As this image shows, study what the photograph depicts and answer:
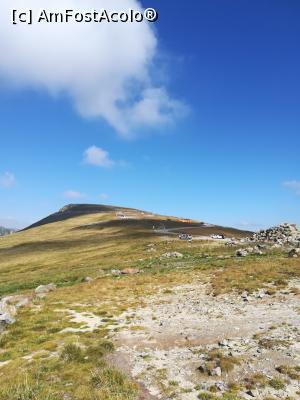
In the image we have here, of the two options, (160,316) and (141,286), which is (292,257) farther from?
(160,316)

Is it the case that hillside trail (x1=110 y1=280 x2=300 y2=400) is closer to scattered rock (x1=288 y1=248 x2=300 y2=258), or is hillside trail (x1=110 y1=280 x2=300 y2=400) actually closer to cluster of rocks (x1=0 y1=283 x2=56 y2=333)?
cluster of rocks (x1=0 y1=283 x2=56 y2=333)

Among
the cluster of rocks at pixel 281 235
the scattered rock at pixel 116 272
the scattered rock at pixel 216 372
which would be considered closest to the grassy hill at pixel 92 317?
the scattered rock at pixel 116 272

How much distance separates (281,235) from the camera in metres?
81.2

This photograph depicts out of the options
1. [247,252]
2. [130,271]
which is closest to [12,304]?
[130,271]

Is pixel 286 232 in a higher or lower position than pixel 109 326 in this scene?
higher

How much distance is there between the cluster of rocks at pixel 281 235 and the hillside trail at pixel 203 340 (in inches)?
1514

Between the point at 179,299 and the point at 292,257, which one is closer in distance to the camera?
the point at 179,299

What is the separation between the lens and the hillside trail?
2014cm

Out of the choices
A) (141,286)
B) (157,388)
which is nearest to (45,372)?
(157,388)

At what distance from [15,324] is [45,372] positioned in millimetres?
12292

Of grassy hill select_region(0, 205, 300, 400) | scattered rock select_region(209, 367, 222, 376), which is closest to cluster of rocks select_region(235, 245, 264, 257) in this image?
grassy hill select_region(0, 205, 300, 400)

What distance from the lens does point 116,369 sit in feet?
73.1

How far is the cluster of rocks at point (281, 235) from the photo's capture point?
76525mm

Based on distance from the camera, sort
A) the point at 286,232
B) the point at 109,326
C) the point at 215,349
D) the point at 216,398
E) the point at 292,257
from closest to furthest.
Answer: the point at 216,398, the point at 215,349, the point at 109,326, the point at 292,257, the point at 286,232
